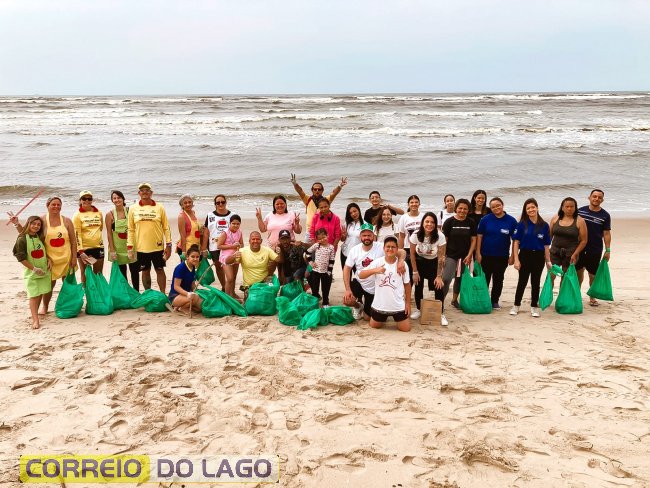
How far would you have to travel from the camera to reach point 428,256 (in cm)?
651

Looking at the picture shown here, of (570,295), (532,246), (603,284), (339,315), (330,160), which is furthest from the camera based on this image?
(330,160)

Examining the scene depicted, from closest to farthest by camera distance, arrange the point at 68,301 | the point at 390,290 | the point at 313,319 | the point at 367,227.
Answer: the point at 390,290 < the point at 313,319 < the point at 68,301 < the point at 367,227

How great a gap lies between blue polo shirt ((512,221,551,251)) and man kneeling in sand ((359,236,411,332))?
5.14 ft

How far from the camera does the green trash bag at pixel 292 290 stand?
6.73 metres

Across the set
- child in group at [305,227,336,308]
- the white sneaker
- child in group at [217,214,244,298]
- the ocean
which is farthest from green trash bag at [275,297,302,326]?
the ocean

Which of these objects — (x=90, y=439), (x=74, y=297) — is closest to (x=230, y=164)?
(x=74, y=297)

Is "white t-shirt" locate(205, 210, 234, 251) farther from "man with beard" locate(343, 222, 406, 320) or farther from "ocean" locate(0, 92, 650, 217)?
"ocean" locate(0, 92, 650, 217)

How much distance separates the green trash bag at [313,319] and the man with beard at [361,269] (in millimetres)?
314

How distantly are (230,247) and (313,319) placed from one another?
5.28 feet

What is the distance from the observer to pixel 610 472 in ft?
11.9

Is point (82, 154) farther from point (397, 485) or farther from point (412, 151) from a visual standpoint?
point (397, 485)

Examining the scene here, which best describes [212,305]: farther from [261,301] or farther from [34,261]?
[34,261]

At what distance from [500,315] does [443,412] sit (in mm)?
2682

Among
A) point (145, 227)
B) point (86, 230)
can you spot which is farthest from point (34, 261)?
point (145, 227)
